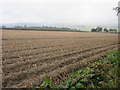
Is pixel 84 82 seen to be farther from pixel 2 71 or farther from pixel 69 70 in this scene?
pixel 2 71

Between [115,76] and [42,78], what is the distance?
2563mm

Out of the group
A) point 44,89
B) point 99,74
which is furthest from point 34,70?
point 99,74

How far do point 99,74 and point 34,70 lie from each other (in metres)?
2.77

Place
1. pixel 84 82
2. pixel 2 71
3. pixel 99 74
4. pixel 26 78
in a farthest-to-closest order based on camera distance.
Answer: pixel 2 71 → pixel 26 78 → pixel 99 74 → pixel 84 82

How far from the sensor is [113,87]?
9.48 feet

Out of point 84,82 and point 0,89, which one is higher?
point 84,82

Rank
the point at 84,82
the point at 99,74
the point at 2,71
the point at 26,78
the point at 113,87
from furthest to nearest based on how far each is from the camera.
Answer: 1. the point at 2,71
2. the point at 26,78
3. the point at 99,74
4. the point at 84,82
5. the point at 113,87

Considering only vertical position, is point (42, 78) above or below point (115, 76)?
below

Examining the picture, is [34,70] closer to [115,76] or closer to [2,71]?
[2,71]

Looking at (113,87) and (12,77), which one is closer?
(113,87)

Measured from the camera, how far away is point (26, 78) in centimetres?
407

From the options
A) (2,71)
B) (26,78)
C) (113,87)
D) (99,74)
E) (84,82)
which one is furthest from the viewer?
(2,71)

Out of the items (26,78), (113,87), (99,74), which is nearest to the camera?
(113,87)

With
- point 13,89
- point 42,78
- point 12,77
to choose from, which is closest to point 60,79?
point 42,78
